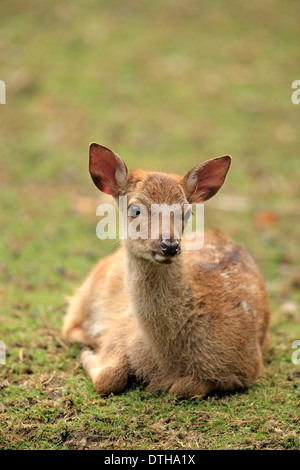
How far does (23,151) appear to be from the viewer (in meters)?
11.1

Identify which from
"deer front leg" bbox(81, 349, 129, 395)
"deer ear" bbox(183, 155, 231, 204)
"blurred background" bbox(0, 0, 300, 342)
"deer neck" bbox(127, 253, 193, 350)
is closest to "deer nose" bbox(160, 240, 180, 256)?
"deer neck" bbox(127, 253, 193, 350)

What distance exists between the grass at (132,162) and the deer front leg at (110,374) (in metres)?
0.10

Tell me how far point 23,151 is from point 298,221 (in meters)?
5.11

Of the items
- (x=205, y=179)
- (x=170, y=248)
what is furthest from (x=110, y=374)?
(x=205, y=179)

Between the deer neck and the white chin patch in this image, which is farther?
the deer neck

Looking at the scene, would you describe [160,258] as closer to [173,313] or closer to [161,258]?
[161,258]

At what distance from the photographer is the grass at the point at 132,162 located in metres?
4.24

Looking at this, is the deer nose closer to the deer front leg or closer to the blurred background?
the deer front leg

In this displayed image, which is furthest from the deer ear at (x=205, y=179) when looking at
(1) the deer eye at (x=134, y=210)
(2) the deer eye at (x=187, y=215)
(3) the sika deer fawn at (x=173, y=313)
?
(1) the deer eye at (x=134, y=210)

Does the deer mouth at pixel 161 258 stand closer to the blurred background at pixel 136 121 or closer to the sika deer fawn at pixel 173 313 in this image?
the sika deer fawn at pixel 173 313

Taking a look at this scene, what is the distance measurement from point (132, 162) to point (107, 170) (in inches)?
237

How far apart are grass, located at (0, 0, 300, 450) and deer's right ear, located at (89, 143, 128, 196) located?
62.3 inches

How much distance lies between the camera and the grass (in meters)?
4.24
